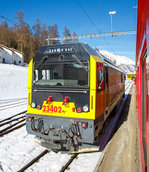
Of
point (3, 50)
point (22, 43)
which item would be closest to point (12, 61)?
point (3, 50)

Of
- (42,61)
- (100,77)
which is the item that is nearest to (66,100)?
(100,77)

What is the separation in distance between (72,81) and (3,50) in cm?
4784

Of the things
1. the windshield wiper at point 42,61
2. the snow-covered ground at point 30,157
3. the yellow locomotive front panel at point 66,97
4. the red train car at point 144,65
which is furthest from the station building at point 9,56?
the red train car at point 144,65

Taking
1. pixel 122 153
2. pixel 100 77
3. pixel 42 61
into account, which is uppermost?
pixel 42 61

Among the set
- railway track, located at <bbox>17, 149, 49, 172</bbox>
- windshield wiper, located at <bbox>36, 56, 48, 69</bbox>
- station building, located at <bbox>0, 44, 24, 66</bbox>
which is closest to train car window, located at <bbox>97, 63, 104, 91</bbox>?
windshield wiper, located at <bbox>36, 56, 48, 69</bbox>

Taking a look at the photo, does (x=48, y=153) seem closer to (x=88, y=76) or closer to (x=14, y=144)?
(x=14, y=144)

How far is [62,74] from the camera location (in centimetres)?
493

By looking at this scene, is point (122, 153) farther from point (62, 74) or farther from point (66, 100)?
point (62, 74)

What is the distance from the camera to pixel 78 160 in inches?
186

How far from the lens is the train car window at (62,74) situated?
4656 mm

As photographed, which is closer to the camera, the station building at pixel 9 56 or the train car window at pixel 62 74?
the train car window at pixel 62 74

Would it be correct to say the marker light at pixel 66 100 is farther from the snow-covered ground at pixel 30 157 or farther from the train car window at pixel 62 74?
the snow-covered ground at pixel 30 157

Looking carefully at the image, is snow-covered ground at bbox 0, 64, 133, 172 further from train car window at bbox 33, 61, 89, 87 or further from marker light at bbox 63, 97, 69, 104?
train car window at bbox 33, 61, 89, 87

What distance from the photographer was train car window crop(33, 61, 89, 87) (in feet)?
15.3
